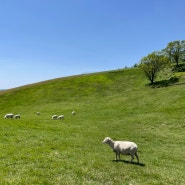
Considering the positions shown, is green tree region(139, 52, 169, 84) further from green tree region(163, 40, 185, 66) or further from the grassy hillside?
green tree region(163, 40, 185, 66)

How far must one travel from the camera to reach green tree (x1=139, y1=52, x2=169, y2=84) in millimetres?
80312

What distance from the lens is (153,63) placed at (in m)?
80.6

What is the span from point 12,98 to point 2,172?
253ft

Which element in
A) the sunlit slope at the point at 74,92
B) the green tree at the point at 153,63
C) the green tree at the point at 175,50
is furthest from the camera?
the green tree at the point at 175,50

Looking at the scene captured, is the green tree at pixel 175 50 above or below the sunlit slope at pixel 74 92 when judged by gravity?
above

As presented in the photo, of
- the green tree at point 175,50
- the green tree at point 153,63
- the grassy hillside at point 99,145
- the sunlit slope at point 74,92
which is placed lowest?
the grassy hillside at point 99,145

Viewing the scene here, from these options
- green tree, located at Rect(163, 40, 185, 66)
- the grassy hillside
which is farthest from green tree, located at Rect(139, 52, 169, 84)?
green tree, located at Rect(163, 40, 185, 66)

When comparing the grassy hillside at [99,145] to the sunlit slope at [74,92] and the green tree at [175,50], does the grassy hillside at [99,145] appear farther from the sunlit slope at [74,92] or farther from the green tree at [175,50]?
the green tree at [175,50]

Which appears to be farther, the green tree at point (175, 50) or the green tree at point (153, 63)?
the green tree at point (175, 50)

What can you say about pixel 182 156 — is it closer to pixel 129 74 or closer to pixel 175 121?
pixel 175 121

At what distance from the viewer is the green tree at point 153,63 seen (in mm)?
80312

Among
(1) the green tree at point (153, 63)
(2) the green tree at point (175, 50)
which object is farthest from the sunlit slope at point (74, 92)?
(2) the green tree at point (175, 50)

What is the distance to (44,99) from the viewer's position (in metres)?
78.3

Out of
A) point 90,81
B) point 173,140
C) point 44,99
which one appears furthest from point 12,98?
point 173,140
